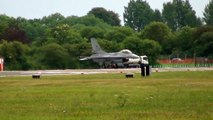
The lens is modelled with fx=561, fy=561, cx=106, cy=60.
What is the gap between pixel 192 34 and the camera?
125312 mm

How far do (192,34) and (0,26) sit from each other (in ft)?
153

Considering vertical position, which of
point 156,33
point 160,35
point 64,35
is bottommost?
point 64,35

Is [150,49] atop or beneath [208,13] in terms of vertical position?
beneath

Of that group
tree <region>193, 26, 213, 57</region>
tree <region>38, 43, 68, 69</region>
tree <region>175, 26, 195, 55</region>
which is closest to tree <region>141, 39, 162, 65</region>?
tree <region>193, 26, 213, 57</region>

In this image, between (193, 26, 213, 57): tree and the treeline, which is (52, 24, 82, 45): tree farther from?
(193, 26, 213, 57): tree

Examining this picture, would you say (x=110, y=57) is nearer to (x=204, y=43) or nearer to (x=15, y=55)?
(x=15, y=55)

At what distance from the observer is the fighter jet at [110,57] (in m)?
105

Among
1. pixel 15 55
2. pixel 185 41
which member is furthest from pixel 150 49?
pixel 15 55

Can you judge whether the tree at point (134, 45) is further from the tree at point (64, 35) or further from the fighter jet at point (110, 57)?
the fighter jet at point (110, 57)

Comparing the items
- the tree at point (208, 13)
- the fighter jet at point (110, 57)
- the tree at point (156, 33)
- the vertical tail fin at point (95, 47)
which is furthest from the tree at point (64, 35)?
the tree at point (208, 13)

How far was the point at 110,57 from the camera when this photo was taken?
106 meters

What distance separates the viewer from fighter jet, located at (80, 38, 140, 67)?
343ft

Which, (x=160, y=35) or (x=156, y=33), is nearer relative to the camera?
(x=160, y=35)

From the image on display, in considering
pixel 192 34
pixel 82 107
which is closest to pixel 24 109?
pixel 82 107
